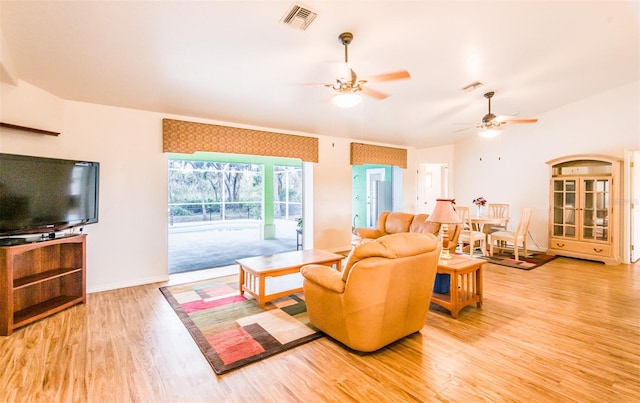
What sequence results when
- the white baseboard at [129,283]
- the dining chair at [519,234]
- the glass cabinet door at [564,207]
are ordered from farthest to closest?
the glass cabinet door at [564,207] < the dining chair at [519,234] < the white baseboard at [129,283]

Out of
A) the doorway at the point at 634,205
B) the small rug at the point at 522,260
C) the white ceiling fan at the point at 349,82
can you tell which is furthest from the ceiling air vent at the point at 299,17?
the doorway at the point at 634,205

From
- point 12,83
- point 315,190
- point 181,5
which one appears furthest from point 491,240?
point 12,83

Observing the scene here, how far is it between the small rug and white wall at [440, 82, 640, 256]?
634 mm

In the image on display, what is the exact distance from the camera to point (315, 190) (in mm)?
6066

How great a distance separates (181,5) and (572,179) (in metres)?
6.89

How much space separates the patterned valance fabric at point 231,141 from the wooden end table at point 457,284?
347cm

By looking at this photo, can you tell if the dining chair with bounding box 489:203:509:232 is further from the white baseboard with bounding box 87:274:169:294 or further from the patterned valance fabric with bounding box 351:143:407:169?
the white baseboard with bounding box 87:274:169:294

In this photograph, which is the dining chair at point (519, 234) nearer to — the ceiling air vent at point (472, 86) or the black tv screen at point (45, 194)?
the ceiling air vent at point (472, 86)

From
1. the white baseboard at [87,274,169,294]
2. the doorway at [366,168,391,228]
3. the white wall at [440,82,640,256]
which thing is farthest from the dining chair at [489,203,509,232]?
the white baseboard at [87,274,169,294]

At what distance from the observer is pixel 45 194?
3096 millimetres

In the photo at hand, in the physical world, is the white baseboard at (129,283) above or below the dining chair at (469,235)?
below

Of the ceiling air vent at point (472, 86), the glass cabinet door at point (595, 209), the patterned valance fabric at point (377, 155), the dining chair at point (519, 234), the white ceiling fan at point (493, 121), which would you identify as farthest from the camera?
the patterned valance fabric at point (377, 155)

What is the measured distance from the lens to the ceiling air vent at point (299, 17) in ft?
8.12

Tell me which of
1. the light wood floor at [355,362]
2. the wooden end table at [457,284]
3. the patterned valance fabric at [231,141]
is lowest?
the light wood floor at [355,362]
